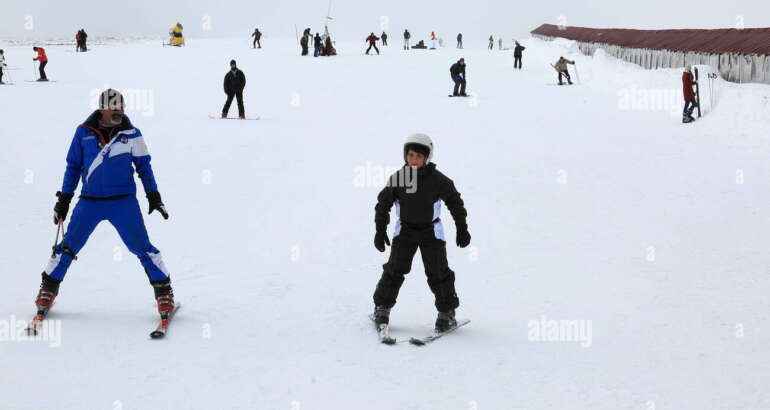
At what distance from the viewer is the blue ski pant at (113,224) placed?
18.1ft

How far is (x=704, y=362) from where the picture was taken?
5.29 meters

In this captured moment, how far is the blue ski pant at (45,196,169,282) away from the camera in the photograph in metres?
5.51

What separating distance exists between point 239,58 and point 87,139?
3010 centimetres

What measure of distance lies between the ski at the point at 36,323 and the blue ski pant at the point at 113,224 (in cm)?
29

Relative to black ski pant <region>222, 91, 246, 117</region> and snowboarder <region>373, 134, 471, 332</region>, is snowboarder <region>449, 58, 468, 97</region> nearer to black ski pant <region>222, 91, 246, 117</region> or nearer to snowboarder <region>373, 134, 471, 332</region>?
black ski pant <region>222, 91, 246, 117</region>

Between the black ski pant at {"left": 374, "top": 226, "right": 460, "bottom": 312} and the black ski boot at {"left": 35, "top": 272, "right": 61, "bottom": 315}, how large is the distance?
2510mm

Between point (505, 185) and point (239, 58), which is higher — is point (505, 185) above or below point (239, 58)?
below

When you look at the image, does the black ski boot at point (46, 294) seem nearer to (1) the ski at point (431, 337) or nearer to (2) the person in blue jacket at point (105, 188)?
(2) the person in blue jacket at point (105, 188)

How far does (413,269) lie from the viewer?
765cm

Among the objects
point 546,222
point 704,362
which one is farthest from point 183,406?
point 546,222

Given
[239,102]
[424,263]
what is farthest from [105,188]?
[239,102]

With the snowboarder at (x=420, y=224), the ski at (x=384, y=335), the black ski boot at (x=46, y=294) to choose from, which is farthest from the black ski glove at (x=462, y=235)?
the black ski boot at (x=46, y=294)

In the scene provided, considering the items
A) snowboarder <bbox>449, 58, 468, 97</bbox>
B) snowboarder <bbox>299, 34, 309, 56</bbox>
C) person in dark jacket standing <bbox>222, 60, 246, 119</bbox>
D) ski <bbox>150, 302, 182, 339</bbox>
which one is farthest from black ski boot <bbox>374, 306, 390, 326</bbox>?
snowboarder <bbox>299, 34, 309, 56</bbox>

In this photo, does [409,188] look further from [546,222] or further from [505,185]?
[505,185]
